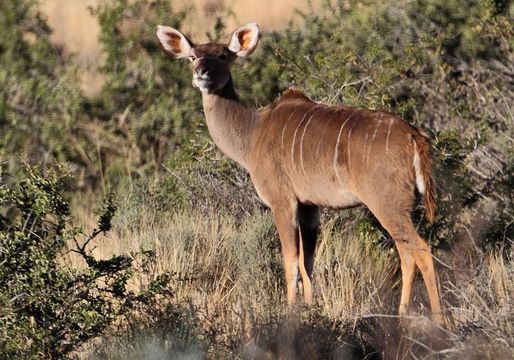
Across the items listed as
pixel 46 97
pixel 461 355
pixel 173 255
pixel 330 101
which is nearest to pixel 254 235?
pixel 173 255

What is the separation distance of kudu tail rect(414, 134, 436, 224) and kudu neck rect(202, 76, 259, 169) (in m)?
1.62

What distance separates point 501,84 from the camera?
9.26 metres

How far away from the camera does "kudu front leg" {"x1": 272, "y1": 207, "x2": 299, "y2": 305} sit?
6.57 meters

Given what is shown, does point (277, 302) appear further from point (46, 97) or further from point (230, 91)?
point (46, 97)

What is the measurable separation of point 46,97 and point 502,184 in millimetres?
5047

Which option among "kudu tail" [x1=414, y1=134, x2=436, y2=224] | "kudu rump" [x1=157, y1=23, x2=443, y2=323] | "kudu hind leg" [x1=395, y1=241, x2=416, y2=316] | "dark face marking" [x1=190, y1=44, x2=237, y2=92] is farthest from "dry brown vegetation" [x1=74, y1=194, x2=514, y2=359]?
"dark face marking" [x1=190, y1=44, x2=237, y2=92]

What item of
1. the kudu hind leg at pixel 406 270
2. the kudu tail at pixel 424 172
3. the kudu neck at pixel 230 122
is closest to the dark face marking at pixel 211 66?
the kudu neck at pixel 230 122

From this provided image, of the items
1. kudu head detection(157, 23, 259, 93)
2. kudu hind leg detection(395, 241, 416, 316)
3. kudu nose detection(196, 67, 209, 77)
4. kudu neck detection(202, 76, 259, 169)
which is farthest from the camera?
kudu neck detection(202, 76, 259, 169)

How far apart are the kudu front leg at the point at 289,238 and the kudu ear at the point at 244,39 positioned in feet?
4.36

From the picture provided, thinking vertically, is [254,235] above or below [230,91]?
below

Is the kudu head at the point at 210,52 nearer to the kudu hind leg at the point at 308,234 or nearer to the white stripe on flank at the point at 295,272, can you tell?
the kudu hind leg at the point at 308,234

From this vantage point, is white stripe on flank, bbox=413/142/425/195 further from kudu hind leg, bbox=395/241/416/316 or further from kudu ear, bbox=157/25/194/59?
kudu ear, bbox=157/25/194/59

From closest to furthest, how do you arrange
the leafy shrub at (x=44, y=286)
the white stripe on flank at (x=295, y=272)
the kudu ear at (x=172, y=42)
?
1. the leafy shrub at (x=44, y=286)
2. the white stripe on flank at (x=295, y=272)
3. the kudu ear at (x=172, y=42)

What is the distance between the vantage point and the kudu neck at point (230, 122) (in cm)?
725
